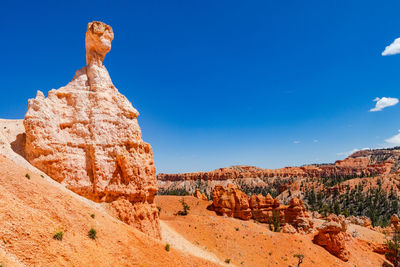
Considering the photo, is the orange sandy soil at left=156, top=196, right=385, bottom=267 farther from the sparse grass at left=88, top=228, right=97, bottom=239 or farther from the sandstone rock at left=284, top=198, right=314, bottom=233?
the sparse grass at left=88, top=228, right=97, bottom=239

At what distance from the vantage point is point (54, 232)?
8.15 metres

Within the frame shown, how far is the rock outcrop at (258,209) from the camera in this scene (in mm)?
41956

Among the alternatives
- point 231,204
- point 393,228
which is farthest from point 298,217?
point 393,228

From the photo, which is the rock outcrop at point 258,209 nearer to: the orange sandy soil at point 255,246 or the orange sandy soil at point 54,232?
the orange sandy soil at point 255,246

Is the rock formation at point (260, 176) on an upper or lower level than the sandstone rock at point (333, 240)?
upper

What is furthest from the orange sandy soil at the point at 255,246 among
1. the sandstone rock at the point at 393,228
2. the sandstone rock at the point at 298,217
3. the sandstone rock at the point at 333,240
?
the sandstone rock at the point at 393,228

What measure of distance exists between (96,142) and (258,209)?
128ft

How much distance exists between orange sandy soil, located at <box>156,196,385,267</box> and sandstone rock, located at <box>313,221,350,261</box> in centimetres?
83

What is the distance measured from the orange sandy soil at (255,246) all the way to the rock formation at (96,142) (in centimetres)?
999

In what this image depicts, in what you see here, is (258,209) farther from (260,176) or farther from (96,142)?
(260,176)

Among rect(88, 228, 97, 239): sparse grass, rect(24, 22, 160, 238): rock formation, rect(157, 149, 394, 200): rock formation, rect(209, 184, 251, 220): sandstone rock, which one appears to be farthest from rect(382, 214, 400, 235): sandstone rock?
rect(157, 149, 394, 200): rock formation

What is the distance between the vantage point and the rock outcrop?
41956mm

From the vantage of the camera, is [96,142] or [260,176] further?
[260,176]

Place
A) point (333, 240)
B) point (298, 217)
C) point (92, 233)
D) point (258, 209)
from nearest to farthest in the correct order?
point (92, 233) < point (333, 240) < point (298, 217) < point (258, 209)
